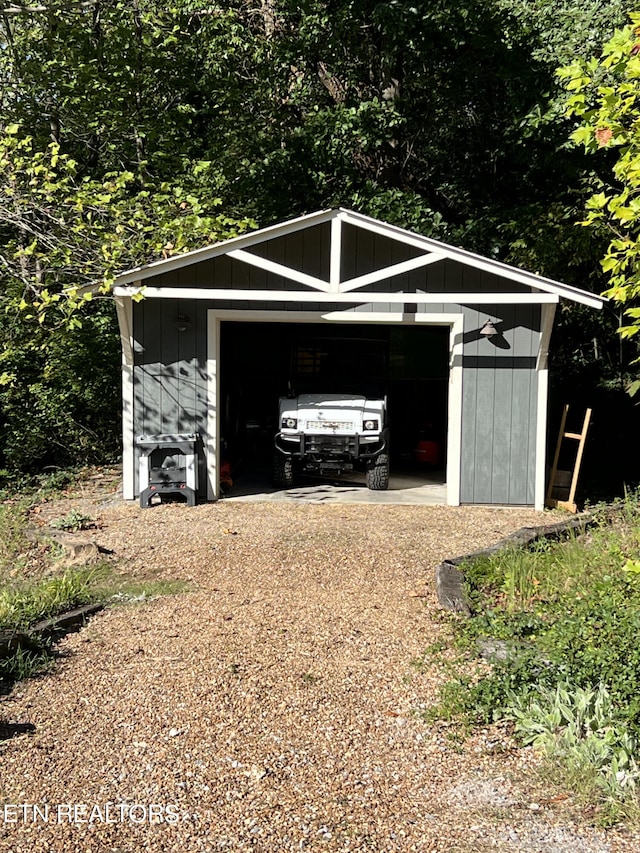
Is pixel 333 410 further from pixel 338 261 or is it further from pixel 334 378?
pixel 338 261

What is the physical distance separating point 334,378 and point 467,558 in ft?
18.0

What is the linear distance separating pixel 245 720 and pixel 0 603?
2240 millimetres

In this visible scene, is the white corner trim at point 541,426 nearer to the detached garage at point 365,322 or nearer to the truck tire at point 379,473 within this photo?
the detached garage at point 365,322

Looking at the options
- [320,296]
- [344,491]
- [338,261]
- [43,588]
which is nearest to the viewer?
[43,588]

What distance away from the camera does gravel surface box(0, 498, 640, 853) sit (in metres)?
2.92

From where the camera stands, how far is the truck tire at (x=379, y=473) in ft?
34.2

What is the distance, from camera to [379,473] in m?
10.5

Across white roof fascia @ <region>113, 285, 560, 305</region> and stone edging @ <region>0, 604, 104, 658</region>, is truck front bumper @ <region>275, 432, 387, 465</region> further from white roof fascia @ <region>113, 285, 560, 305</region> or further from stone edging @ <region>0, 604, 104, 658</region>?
stone edging @ <region>0, 604, 104, 658</region>

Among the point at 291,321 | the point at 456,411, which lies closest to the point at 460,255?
the point at 456,411

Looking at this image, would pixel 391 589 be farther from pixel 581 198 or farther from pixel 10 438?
pixel 581 198

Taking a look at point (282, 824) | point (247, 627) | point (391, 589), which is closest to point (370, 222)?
point (391, 589)

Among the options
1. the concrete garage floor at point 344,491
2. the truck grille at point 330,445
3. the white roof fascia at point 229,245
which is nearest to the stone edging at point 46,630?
the concrete garage floor at point 344,491

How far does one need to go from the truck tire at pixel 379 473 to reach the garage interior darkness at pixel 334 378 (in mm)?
993

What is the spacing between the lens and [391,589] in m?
5.97
